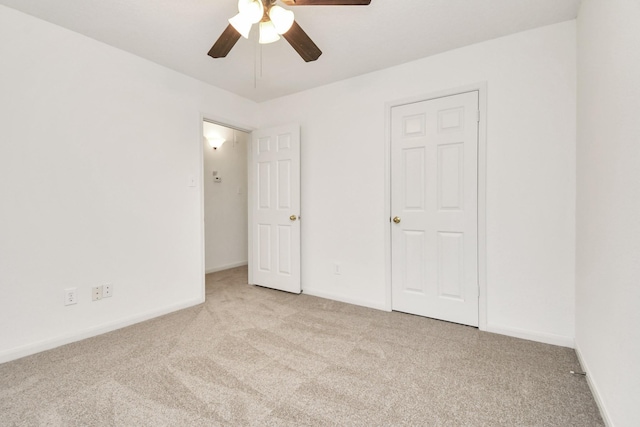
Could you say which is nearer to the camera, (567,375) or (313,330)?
(567,375)

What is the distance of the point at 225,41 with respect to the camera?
6.18 ft

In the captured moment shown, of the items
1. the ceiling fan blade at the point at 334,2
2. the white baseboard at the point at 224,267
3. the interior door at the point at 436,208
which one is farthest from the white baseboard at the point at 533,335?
the white baseboard at the point at 224,267

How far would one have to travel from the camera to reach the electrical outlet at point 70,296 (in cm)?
223

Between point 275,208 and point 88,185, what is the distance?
183cm

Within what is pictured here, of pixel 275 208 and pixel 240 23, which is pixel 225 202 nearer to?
pixel 275 208

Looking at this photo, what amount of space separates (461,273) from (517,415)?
4.04 feet

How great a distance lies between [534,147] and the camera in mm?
2234

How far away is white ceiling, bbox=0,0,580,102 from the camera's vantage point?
1989 mm

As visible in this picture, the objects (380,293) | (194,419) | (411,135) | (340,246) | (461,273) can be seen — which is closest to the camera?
(194,419)

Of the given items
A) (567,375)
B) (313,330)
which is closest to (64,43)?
(313,330)

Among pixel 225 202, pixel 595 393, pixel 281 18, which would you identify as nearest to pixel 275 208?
pixel 225 202

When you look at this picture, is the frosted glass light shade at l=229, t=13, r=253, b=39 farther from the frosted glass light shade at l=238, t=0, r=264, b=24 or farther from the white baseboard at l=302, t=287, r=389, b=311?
the white baseboard at l=302, t=287, r=389, b=311

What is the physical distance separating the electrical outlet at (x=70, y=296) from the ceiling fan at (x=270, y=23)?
2.08 meters

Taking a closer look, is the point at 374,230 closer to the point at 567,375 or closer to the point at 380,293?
the point at 380,293
